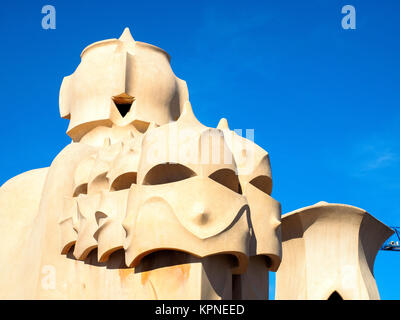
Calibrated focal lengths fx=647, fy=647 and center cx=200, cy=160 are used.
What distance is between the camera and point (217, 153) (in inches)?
363

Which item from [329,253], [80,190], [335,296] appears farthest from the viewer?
[335,296]

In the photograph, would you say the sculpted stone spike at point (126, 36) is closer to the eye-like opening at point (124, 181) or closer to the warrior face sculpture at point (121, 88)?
the warrior face sculpture at point (121, 88)

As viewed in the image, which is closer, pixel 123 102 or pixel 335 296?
pixel 123 102

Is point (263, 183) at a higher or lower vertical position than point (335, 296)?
higher

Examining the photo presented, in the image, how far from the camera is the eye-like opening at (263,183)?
1032cm

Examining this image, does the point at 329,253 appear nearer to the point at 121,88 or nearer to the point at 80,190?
the point at 121,88

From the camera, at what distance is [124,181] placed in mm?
10008

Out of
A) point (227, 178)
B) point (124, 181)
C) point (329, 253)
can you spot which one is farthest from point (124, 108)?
point (329, 253)

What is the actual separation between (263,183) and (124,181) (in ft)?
7.38

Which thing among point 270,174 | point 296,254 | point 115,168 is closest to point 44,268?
point 115,168

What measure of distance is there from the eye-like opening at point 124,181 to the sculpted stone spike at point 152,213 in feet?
0.07

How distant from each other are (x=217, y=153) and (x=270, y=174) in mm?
1604

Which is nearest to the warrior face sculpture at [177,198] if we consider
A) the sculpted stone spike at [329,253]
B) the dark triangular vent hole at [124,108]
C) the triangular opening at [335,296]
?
the dark triangular vent hole at [124,108]
